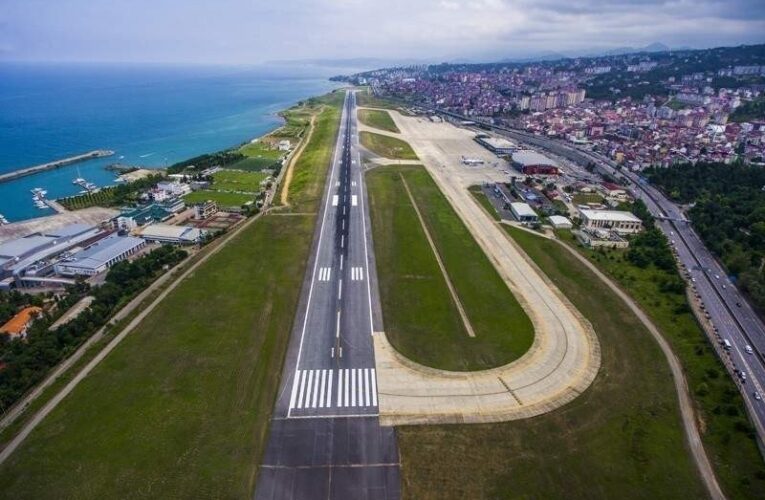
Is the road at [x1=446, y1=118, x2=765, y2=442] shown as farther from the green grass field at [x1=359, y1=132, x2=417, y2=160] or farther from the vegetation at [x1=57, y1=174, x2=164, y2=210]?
the vegetation at [x1=57, y1=174, x2=164, y2=210]

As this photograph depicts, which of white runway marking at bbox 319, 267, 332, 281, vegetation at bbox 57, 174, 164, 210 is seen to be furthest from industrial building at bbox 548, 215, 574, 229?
vegetation at bbox 57, 174, 164, 210

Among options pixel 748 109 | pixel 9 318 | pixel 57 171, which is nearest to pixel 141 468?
pixel 9 318

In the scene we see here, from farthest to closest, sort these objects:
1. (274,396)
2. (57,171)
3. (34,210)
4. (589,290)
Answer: (57,171) → (34,210) → (589,290) → (274,396)

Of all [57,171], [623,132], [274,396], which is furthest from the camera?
[623,132]

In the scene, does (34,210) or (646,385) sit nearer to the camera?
(646,385)

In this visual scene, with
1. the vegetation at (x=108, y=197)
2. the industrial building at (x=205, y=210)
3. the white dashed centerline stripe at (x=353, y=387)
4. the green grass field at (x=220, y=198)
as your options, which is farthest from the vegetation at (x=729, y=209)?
the vegetation at (x=108, y=197)

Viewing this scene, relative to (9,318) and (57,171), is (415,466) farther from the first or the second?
(57,171)
